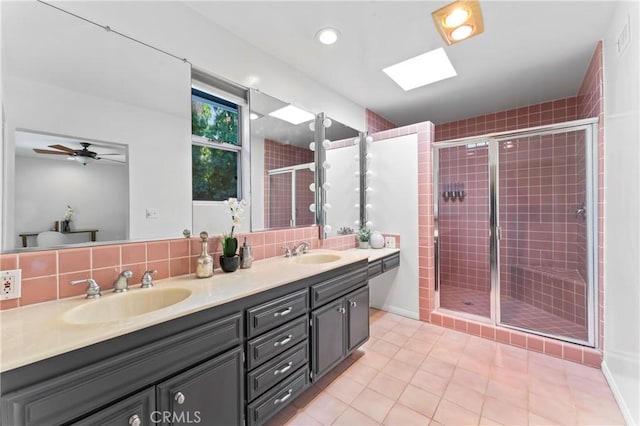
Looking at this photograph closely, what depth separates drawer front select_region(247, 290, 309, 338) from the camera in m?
1.27

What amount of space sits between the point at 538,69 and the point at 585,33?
50 centimetres

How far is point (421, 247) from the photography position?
277 cm

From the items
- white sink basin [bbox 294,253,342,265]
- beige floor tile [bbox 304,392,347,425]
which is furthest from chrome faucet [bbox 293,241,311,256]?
beige floor tile [bbox 304,392,347,425]

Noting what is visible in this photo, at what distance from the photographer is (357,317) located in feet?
6.54

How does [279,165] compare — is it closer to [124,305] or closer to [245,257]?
[245,257]

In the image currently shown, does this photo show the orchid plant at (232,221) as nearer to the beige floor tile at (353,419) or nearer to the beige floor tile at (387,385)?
the beige floor tile at (353,419)

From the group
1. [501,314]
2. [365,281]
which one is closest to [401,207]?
[365,281]

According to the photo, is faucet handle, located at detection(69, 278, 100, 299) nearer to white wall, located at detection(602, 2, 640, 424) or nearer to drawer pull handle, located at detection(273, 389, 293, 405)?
drawer pull handle, located at detection(273, 389, 293, 405)

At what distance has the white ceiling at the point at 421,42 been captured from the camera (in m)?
1.64

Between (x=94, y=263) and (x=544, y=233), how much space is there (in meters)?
4.00

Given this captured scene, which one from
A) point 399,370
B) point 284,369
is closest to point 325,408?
point 284,369

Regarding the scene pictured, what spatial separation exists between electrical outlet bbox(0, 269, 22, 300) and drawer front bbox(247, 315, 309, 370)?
0.97 meters

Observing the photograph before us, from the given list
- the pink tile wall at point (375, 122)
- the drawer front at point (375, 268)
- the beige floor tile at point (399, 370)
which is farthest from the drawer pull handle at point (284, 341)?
the pink tile wall at point (375, 122)

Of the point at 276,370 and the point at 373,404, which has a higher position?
the point at 276,370
